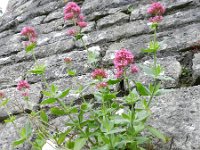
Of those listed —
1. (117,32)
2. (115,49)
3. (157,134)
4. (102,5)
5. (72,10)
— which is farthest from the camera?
(102,5)

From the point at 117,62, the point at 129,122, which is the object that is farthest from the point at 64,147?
the point at 117,62

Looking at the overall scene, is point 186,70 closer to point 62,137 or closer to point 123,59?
point 123,59

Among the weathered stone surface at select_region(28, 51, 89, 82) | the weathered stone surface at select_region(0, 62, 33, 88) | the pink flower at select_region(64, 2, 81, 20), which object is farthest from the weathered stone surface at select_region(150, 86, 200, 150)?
the weathered stone surface at select_region(0, 62, 33, 88)

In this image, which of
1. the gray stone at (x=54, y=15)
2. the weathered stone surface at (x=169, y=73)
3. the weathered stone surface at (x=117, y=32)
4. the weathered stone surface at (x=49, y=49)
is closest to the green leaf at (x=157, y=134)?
the weathered stone surface at (x=169, y=73)

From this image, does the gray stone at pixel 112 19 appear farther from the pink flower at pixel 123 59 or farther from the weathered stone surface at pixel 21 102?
the pink flower at pixel 123 59

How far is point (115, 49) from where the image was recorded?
2207 millimetres

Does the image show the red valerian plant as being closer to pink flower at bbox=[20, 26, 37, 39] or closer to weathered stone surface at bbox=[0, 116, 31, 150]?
pink flower at bbox=[20, 26, 37, 39]

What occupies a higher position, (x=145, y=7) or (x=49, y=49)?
(x=145, y=7)

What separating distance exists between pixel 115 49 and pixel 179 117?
2.71 feet

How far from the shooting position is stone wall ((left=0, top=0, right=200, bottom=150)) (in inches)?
60.1

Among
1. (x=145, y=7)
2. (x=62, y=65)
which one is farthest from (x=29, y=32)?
(x=145, y=7)

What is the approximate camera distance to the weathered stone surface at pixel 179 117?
1380mm

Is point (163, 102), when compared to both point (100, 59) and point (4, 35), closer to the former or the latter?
point (100, 59)

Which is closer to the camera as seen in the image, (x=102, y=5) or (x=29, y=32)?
(x=29, y=32)
